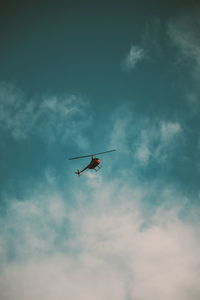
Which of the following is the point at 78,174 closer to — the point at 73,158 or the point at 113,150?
the point at 73,158

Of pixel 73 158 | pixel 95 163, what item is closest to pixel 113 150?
pixel 95 163

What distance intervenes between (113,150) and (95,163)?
5604 millimetres

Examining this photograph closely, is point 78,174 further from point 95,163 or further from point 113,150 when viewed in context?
point 113,150

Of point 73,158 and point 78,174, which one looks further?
point 78,174

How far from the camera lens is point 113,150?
53.2 meters

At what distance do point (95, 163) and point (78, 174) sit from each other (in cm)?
715

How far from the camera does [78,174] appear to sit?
200 ft

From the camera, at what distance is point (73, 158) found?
54688mm

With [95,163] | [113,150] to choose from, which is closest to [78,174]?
[95,163]

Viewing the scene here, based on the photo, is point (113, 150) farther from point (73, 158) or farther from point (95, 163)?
point (73, 158)

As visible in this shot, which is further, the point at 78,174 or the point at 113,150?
the point at 78,174

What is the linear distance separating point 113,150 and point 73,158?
9044 millimetres

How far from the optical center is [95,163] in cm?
5597
